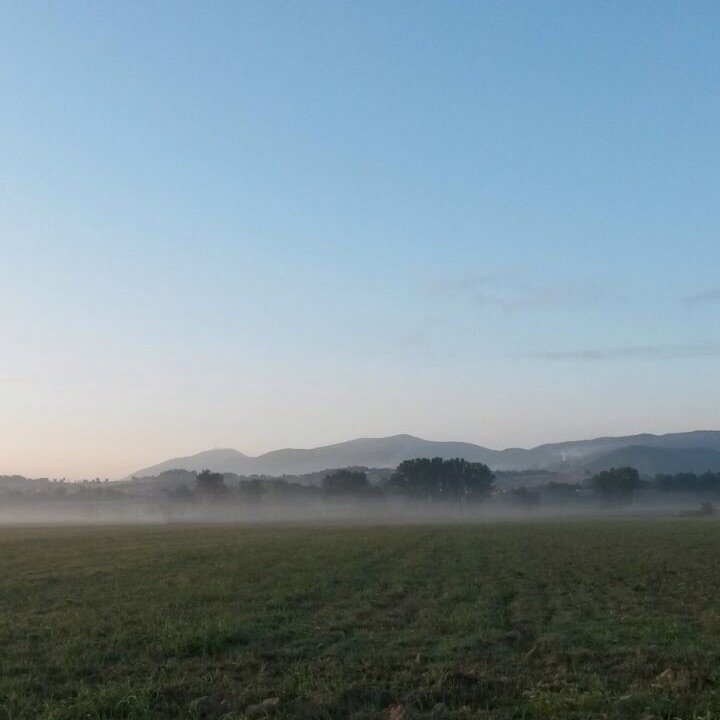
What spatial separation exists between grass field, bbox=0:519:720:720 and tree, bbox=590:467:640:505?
158495 mm

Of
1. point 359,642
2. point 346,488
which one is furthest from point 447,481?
point 359,642

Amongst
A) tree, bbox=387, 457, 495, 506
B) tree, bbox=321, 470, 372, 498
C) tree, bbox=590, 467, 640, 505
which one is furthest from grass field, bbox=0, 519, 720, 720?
tree, bbox=321, 470, 372, 498

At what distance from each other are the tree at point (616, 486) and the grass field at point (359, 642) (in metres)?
158

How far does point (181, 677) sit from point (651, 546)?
41.8 metres

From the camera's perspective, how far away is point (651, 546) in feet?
164

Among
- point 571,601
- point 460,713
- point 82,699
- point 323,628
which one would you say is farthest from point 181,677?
point 571,601

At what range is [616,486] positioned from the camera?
186 m

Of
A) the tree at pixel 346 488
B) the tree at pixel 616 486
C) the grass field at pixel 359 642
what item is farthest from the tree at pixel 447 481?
the grass field at pixel 359 642

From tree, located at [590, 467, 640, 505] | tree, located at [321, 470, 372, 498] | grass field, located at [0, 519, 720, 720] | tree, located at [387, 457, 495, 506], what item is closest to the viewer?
grass field, located at [0, 519, 720, 720]

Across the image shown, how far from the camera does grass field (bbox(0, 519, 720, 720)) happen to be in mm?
11516

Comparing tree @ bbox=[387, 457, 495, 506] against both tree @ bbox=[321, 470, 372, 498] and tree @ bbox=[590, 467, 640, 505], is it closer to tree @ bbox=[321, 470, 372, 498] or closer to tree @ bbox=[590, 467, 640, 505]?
tree @ bbox=[321, 470, 372, 498]

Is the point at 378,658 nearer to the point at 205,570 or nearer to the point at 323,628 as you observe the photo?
the point at 323,628

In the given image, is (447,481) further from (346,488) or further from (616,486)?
(616,486)

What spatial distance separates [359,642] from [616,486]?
587 ft
